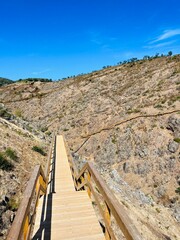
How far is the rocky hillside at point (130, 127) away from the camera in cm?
2066

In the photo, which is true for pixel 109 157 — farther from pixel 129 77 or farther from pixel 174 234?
pixel 129 77

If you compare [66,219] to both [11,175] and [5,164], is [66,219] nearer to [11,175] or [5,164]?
[11,175]

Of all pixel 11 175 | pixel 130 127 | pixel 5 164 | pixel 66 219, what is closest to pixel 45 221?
pixel 66 219

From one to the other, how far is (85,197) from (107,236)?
2.90 metres

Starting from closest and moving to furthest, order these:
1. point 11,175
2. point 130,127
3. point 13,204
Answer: point 13,204 < point 11,175 < point 130,127

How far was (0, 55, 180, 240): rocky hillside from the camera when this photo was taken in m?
20.7

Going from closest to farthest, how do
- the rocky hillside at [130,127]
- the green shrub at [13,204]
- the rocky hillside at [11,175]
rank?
the rocky hillside at [11,175] → the green shrub at [13,204] → the rocky hillside at [130,127]

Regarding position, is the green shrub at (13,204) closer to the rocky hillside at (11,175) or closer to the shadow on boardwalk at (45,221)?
the rocky hillside at (11,175)

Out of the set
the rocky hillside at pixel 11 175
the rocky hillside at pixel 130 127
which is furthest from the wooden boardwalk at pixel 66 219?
the rocky hillside at pixel 130 127

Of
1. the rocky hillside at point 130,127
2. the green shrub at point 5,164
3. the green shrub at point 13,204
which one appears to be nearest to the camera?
the green shrub at point 13,204

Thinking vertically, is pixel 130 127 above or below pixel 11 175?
above

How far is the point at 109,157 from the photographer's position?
99.6 feet

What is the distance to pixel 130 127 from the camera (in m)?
32.7

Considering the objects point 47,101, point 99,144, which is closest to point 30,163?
point 99,144
